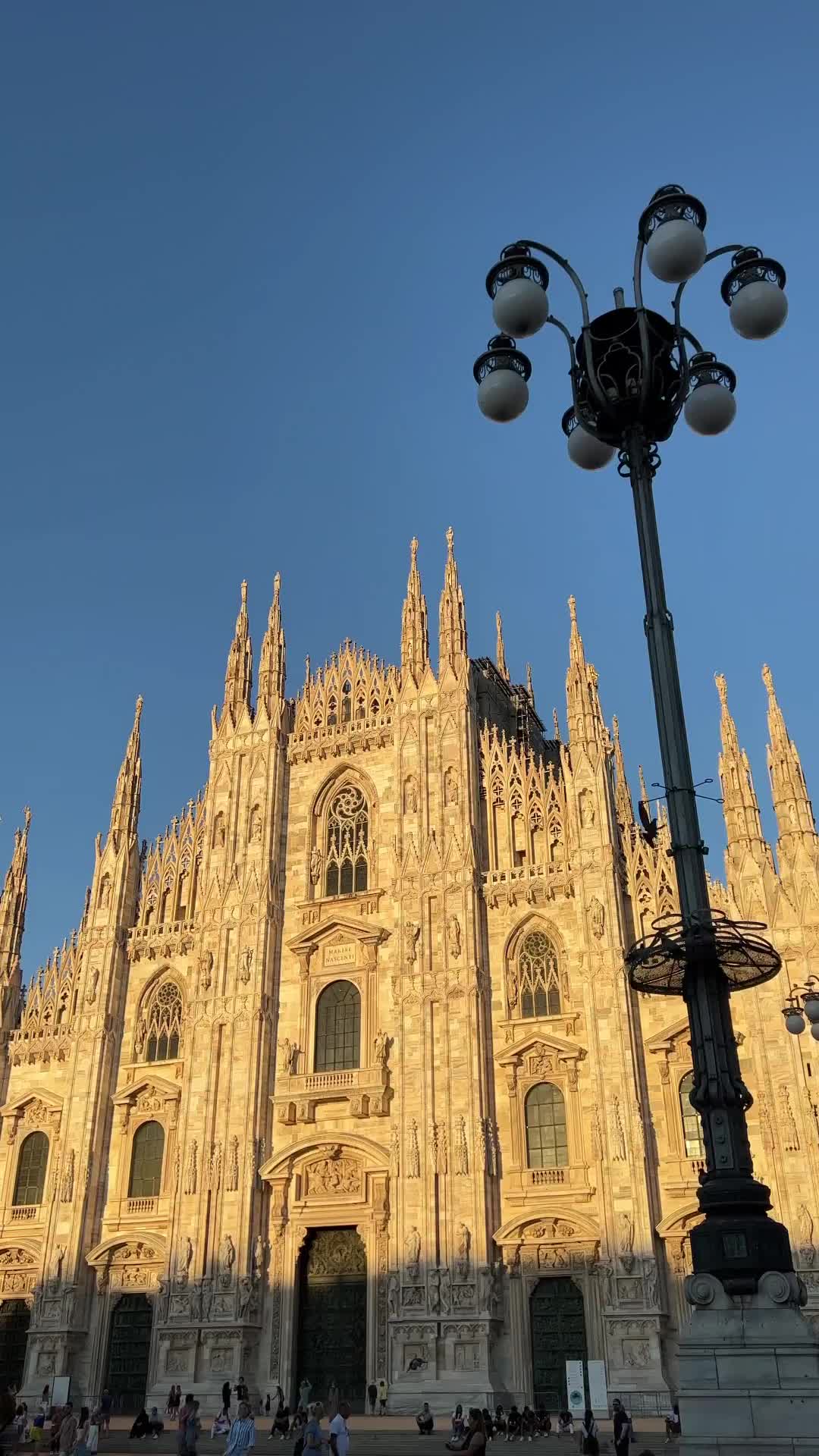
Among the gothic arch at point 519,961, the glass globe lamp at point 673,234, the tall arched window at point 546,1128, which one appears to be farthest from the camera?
the gothic arch at point 519,961

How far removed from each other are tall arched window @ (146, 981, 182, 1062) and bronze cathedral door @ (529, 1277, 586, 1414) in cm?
1235

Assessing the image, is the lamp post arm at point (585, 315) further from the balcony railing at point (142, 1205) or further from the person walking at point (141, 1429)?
the balcony railing at point (142, 1205)

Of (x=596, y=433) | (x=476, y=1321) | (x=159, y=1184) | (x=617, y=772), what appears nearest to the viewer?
(x=596, y=433)

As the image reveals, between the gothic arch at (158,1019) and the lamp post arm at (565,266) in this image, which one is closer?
the lamp post arm at (565,266)

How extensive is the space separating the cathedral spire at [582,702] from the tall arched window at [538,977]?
537 cm

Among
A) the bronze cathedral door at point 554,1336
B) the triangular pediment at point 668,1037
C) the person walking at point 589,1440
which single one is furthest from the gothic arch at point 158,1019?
the person walking at point 589,1440

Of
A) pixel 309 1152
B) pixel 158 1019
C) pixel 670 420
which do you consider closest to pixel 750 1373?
pixel 670 420

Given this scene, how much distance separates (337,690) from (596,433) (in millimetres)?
26107

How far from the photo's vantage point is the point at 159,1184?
104 ft

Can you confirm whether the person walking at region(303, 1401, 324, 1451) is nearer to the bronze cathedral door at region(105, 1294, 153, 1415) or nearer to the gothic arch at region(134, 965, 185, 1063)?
the bronze cathedral door at region(105, 1294, 153, 1415)

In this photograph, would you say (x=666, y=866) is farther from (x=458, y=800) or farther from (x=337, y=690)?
(x=337, y=690)

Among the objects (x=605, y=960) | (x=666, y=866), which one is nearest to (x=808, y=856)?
(x=666, y=866)

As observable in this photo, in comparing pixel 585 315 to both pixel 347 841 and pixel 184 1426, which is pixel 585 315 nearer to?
pixel 184 1426

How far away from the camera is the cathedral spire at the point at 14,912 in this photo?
121 feet
